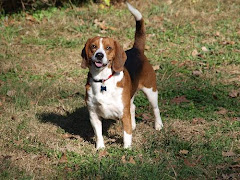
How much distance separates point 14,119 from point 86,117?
1020mm

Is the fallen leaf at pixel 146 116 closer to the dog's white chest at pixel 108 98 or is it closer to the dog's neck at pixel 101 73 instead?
the dog's white chest at pixel 108 98

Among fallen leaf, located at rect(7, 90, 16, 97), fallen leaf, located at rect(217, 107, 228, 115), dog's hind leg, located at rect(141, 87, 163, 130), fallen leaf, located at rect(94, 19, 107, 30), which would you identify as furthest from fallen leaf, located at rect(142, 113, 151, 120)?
fallen leaf, located at rect(94, 19, 107, 30)

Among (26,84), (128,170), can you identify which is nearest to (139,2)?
(26,84)

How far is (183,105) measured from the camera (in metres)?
7.07

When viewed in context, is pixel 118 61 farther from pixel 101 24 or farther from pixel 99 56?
pixel 101 24

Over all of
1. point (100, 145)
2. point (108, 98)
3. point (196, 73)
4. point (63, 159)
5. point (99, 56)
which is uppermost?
point (99, 56)

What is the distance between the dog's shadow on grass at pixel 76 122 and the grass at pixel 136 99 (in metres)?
0.01

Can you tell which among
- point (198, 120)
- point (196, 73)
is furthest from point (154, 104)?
point (196, 73)

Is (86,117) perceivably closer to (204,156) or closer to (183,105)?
(183,105)

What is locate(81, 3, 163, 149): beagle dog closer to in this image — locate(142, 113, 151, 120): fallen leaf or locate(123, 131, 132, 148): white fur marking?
locate(123, 131, 132, 148): white fur marking

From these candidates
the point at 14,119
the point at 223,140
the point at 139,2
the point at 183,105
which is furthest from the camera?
the point at 139,2

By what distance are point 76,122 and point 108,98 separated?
1418 millimetres

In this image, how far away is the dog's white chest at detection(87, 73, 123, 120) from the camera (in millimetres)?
5441

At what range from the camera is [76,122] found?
22.1 feet
